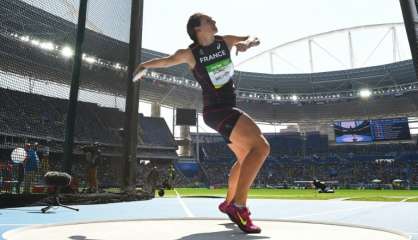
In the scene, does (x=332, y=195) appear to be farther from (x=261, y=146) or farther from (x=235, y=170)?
(x=261, y=146)

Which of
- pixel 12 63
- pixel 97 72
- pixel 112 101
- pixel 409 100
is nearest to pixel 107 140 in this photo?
pixel 112 101

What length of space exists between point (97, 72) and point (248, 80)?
4038 cm

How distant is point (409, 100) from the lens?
1770 inches

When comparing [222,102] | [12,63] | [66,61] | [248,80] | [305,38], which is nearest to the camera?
[222,102]

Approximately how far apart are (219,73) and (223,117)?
1.32ft

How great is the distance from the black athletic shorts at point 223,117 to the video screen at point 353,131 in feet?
143

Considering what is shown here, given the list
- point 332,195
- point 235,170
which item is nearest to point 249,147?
point 235,170

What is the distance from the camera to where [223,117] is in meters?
3.18

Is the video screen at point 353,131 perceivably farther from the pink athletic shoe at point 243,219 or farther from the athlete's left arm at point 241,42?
the pink athletic shoe at point 243,219

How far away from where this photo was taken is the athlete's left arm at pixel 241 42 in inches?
137

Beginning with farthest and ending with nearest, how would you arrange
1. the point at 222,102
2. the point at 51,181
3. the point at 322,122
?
the point at 322,122 → the point at 51,181 → the point at 222,102

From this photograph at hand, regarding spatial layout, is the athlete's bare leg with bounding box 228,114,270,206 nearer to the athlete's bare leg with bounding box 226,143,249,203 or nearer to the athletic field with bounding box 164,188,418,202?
the athlete's bare leg with bounding box 226,143,249,203

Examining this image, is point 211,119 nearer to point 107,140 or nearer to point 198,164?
point 107,140

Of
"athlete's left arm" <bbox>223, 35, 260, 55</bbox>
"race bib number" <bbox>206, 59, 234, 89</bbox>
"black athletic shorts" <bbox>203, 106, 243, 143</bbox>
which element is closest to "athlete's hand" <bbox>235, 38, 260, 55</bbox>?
"athlete's left arm" <bbox>223, 35, 260, 55</bbox>
